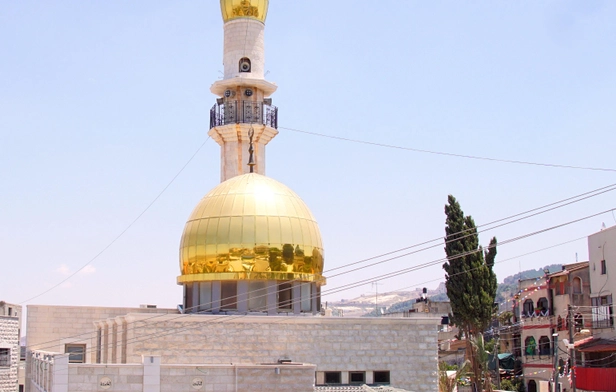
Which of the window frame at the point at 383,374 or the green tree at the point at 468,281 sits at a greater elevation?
the green tree at the point at 468,281

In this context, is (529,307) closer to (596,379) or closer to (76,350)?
(596,379)

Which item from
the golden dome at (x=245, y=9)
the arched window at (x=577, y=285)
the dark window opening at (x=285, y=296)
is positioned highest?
the golden dome at (x=245, y=9)

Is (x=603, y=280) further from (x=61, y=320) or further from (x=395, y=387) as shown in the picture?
(x=61, y=320)

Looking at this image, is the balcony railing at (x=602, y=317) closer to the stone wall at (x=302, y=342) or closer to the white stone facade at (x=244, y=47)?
the stone wall at (x=302, y=342)

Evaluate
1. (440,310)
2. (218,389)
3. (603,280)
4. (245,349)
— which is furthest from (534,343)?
(218,389)

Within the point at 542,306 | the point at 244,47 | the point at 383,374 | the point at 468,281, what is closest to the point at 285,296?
the point at 383,374

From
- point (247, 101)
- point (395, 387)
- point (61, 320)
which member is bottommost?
point (395, 387)

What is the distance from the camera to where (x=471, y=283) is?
1483 inches

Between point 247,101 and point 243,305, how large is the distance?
12.2 m

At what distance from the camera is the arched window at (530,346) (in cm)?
4507

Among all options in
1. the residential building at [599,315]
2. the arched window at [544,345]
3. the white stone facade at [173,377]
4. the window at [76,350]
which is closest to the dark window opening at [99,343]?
the window at [76,350]

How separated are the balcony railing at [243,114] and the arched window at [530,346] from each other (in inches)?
817

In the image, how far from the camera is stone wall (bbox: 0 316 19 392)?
34594 mm

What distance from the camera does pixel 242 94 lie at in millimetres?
34844
